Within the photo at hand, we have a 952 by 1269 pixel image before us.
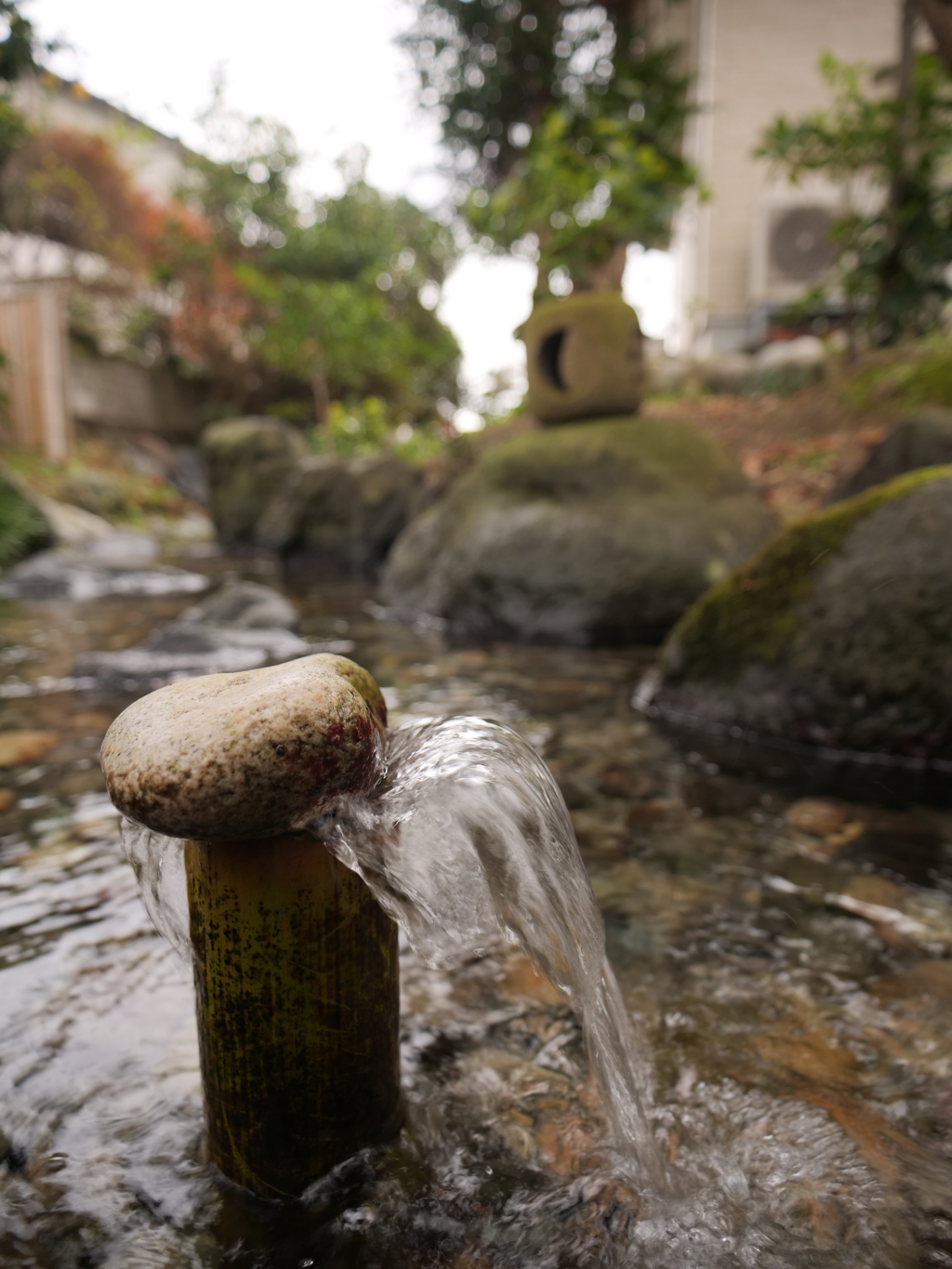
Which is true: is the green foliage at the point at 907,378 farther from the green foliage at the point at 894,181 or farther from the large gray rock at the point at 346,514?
the large gray rock at the point at 346,514

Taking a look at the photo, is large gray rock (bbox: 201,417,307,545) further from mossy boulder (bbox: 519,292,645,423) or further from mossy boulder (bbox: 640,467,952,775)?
mossy boulder (bbox: 640,467,952,775)

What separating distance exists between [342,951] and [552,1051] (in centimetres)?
60

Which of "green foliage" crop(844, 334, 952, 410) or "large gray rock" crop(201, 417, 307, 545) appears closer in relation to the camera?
"green foliage" crop(844, 334, 952, 410)

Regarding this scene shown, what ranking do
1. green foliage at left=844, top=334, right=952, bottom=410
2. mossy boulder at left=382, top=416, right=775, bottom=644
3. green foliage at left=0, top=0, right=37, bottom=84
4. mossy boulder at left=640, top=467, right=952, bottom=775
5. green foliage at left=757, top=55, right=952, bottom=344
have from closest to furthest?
mossy boulder at left=640, top=467, right=952, bottom=775
mossy boulder at left=382, top=416, right=775, bottom=644
green foliage at left=844, top=334, right=952, bottom=410
green foliage at left=757, top=55, right=952, bottom=344
green foliage at left=0, top=0, right=37, bottom=84

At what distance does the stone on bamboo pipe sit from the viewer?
97 centimetres

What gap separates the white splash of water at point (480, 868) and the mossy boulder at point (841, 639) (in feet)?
5.80

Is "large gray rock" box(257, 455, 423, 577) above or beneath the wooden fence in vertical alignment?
beneath

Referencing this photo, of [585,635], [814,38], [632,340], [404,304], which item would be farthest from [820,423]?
[404,304]

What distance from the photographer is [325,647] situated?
473 cm

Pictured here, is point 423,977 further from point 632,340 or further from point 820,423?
point 820,423

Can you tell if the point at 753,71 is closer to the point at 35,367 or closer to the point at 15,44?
the point at 15,44

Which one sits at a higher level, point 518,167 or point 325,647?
point 518,167

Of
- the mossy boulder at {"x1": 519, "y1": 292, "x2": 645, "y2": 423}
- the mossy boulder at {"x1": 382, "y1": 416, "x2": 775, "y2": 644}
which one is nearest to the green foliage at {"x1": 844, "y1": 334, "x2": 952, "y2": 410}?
the mossy boulder at {"x1": 382, "y1": 416, "x2": 775, "y2": 644}

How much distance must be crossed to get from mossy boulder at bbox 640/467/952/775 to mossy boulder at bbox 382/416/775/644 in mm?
1345
